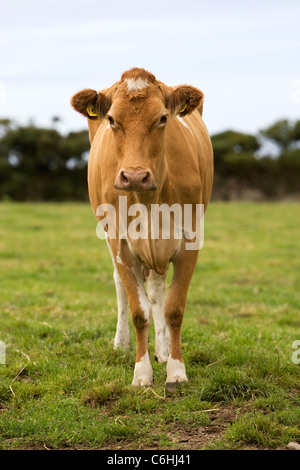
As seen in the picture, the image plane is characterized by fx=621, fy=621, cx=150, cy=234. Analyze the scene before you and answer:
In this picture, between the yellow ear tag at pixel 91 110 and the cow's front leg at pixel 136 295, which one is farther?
the cow's front leg at pixel 136 295

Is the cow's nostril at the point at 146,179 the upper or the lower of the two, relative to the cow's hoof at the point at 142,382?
upper

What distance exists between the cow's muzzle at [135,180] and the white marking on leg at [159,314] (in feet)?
5.44

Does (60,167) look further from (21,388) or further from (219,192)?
(21,388)

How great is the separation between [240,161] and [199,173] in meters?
27.1

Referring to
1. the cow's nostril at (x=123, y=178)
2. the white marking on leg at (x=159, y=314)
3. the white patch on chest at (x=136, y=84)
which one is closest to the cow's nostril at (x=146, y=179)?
the cow's nostril at (x=123, y=178)

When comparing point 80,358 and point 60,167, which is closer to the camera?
point 80,358

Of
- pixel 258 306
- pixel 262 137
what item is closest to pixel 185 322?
pixel 258 306

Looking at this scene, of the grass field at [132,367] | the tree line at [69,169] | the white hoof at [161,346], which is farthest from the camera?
the tree line at [69,169]

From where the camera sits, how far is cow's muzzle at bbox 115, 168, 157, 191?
4.02 meters

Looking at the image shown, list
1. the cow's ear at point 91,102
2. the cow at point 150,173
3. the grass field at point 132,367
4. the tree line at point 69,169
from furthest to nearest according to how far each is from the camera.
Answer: the tree line at point 69,169 → the cow's ear at point 91,102 → the cow at point 150,173 → the grass field at point 132,367

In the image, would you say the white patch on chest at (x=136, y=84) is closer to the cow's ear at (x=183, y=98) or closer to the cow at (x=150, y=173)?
the cow at (x=150, y=173)

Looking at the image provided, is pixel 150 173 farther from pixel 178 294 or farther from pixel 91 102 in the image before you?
pixel 178 294

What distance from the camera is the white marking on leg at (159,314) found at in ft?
18.0

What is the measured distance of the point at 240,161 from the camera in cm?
3175
